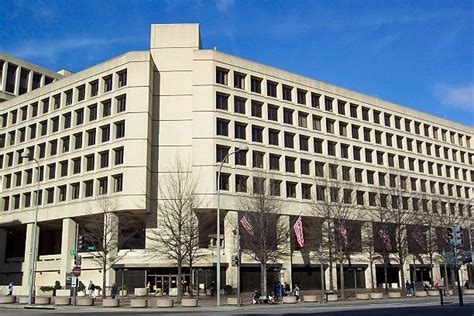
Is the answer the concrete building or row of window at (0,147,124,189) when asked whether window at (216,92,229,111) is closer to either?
the concrete building

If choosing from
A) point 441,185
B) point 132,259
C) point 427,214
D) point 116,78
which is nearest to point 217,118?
point 116,78

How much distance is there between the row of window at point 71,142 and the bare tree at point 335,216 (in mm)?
24513

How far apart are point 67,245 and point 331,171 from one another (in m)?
33.8

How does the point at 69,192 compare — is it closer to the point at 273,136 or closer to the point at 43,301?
the point at 43,301

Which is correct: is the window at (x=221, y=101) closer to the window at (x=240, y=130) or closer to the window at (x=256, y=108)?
the window at (x=240, y=130)

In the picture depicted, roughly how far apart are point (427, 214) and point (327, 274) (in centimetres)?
1500

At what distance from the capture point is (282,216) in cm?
5753

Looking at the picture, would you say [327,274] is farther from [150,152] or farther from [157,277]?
[150,152]

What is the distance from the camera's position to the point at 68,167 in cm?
6022

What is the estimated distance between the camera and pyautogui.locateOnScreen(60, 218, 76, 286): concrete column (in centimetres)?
5675

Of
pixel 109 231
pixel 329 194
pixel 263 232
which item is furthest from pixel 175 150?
pixel 329 194

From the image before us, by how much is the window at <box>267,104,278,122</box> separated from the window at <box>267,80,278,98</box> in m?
1.64

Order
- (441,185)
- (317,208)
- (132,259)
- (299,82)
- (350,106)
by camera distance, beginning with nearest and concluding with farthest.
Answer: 1. (132,259)
2. (317,208)
3. (299,82)
4. (350,106)
5. (441,185)

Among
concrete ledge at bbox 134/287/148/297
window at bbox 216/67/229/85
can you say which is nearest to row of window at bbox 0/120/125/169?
window at bbox 216/67/229/85
